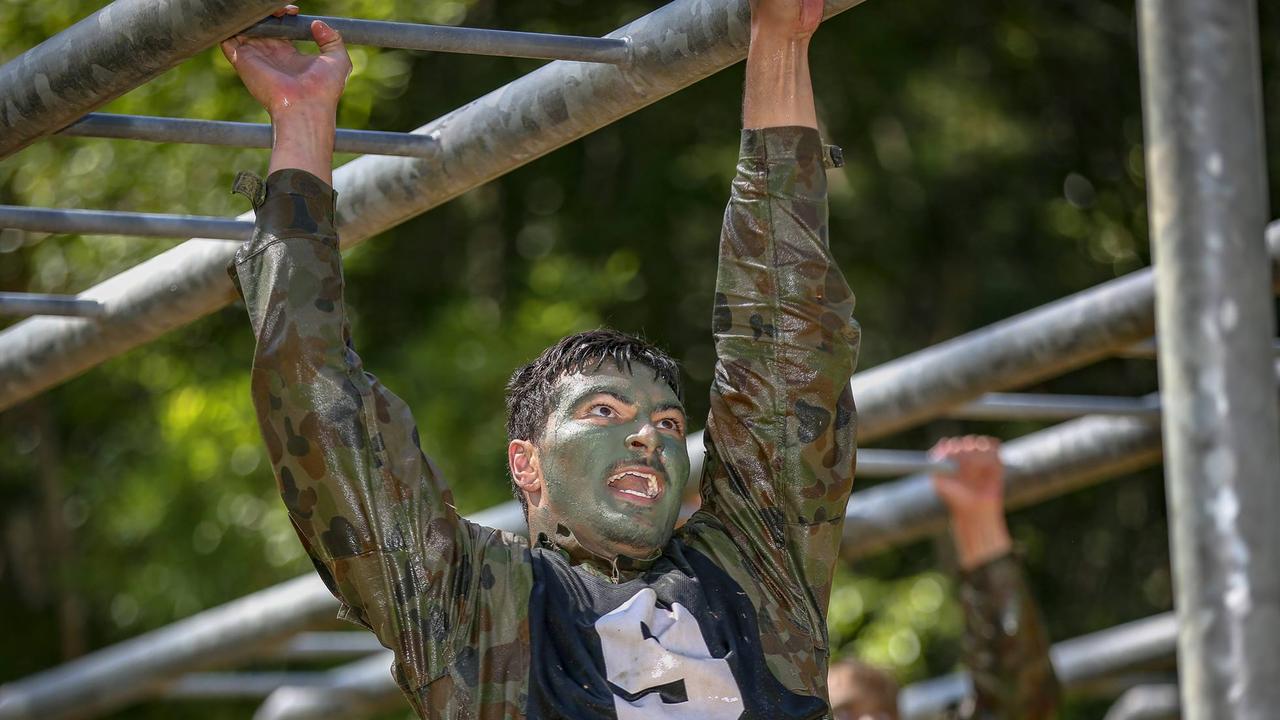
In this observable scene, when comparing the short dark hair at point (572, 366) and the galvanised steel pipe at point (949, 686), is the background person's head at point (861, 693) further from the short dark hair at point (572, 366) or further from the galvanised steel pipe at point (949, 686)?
the short dark hair at point (572, 366)

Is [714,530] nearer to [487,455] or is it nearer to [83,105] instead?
[83,105]

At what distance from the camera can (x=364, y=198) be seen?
13.0 ft

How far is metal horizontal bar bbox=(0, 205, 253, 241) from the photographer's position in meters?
3.71

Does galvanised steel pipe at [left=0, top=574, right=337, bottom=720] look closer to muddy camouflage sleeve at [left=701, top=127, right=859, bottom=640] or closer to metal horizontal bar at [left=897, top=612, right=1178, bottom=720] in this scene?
metal horizontal bar at [left=897, top=612, right=1178, bottom=720]

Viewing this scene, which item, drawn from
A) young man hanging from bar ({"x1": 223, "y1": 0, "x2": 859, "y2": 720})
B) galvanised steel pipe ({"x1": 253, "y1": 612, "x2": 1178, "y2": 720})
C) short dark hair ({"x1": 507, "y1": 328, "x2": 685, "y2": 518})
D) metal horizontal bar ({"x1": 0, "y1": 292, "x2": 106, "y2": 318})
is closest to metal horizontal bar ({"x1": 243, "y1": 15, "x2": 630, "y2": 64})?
young man hanging from bar ({"x1": 223, "y1": 0, "x2": 859, "y2": 720})

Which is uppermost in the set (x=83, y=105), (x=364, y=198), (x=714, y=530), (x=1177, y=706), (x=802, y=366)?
(x=83, y=105)

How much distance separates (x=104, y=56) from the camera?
10.2 feet

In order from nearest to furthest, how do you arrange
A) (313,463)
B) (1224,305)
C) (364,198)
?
(313,463) → (1224,305) → (364,198)

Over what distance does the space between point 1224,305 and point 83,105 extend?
2.03 meters

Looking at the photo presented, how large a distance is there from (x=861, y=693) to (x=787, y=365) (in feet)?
8.42

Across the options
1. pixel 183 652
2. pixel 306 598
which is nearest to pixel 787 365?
pixel 306 598

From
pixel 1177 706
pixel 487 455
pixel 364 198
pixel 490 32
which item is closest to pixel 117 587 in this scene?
pixel 487 455

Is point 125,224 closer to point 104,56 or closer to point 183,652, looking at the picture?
point 104,56

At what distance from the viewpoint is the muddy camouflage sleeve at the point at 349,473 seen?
301 centimetres
